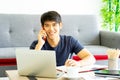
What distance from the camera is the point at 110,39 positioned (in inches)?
134

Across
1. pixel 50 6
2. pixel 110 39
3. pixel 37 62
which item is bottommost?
pixel 110 39

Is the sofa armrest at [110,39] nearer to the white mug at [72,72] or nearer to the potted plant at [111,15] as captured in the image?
the potted plant at [111,15]

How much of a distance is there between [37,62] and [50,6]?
242 cm

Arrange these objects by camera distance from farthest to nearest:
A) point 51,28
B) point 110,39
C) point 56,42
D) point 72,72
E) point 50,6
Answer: point 50,6
point 110,39
point 56,42
point 51,28
point 72,72

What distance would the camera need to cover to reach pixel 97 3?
4.02 m

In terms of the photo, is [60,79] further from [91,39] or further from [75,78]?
[91,39]

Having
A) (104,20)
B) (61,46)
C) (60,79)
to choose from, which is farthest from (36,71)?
(104,20)

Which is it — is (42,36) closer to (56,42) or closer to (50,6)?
(56,42)

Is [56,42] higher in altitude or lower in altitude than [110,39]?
higher

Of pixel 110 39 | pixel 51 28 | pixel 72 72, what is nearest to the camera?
pixel 72 72

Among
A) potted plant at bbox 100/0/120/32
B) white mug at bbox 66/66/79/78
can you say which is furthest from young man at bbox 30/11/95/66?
potted plant at bbox 100/0/120/32

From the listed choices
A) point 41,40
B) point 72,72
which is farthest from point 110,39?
point 72,72

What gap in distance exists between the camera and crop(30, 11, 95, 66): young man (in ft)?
6.16

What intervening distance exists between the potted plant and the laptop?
2531 millimetres
